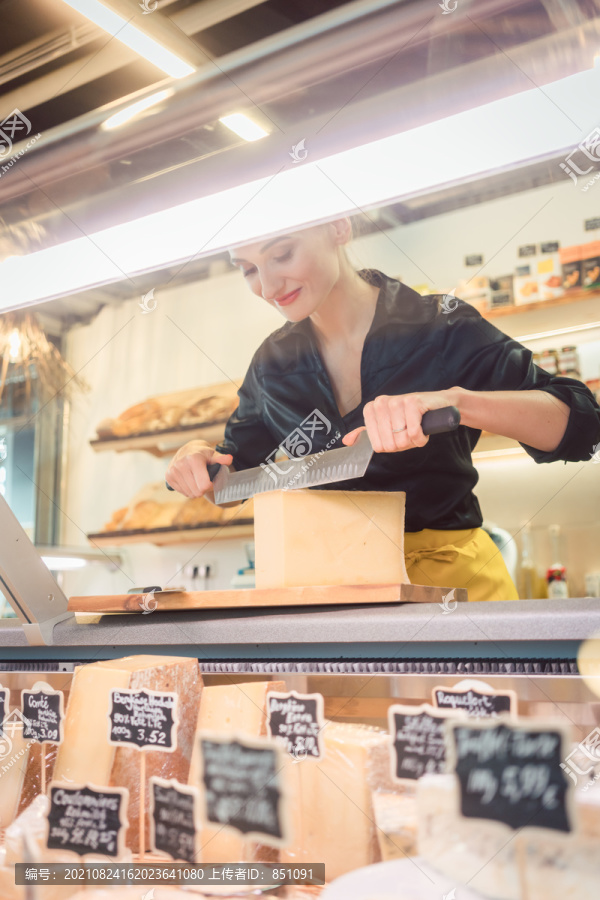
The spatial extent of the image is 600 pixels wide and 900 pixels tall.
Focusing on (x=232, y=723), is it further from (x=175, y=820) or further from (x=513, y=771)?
(x=513, y=771)

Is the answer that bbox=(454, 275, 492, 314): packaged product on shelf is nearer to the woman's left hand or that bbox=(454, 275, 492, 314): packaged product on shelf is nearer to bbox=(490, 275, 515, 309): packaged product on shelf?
bbox=(490, 275, 515, 309): packaged product on shelf

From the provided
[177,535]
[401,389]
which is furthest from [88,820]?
[177,535]

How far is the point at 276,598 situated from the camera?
1.22m

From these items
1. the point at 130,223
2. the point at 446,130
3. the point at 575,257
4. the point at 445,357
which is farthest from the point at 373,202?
the point at 575,257

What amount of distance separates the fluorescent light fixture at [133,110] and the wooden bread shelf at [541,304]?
6.72 feet

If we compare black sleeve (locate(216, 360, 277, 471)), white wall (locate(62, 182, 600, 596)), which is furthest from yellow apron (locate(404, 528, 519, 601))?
white wall (locate(62, 182, 600, 596))

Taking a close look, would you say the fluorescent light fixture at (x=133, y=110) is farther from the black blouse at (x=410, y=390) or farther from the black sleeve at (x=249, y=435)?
the black sleeve at (x=249, y=435)

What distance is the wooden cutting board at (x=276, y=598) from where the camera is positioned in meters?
1.12

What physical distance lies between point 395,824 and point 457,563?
3.03 feet

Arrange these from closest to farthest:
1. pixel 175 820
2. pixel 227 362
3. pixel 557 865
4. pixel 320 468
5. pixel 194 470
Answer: pixel 557 865, pixel 175 820, pixel 320 468, pixel 194 470, pixel 227 362

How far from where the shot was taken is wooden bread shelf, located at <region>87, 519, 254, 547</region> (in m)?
3.69

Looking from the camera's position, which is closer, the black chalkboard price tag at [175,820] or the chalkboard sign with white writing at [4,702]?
the black chalkboard price tag at [175,820]

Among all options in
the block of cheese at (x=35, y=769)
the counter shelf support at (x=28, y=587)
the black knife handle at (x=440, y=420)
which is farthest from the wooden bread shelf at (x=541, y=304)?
the block of cheese at (x=35, y=769)

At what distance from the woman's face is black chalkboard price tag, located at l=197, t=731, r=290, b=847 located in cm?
129
